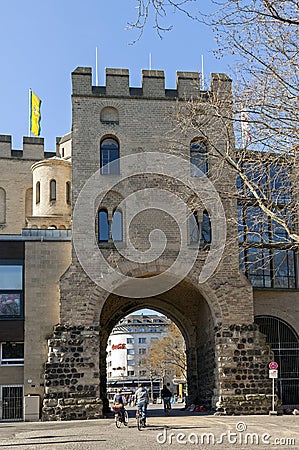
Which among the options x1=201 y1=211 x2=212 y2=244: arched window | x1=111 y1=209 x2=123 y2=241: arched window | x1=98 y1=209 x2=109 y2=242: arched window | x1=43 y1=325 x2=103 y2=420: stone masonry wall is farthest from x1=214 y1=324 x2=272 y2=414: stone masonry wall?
x1=98 y1=209 x2=109 y2=242: arched window

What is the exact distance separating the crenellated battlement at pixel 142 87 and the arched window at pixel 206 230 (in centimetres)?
509

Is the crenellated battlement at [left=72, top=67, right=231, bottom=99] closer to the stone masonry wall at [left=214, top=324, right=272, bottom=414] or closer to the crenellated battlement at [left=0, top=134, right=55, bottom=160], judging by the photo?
the stone masonry wall at [left=214, top=324, right=272, bottom=414]

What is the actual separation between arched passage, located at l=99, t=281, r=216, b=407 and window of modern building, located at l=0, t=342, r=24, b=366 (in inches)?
176

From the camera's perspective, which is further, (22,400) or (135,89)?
(135,89)

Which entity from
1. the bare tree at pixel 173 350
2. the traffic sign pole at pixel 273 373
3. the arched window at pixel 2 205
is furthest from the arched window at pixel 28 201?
the traffic sign pole at pixel 273 373

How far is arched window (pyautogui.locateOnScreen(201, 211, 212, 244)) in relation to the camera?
2939 cm

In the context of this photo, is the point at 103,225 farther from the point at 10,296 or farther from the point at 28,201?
the point at 28,201

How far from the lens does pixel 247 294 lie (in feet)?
93.8

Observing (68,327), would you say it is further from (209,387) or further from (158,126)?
(158,126)

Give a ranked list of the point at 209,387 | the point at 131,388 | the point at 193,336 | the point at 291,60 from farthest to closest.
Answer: the point at 131,388 < the point at 193,336 < the point at 209,387 < the point at 291,60

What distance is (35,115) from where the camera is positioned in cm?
4341

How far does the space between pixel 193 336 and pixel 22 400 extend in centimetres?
937

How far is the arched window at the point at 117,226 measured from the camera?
2906cm

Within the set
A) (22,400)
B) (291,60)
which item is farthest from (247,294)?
(291,60)
